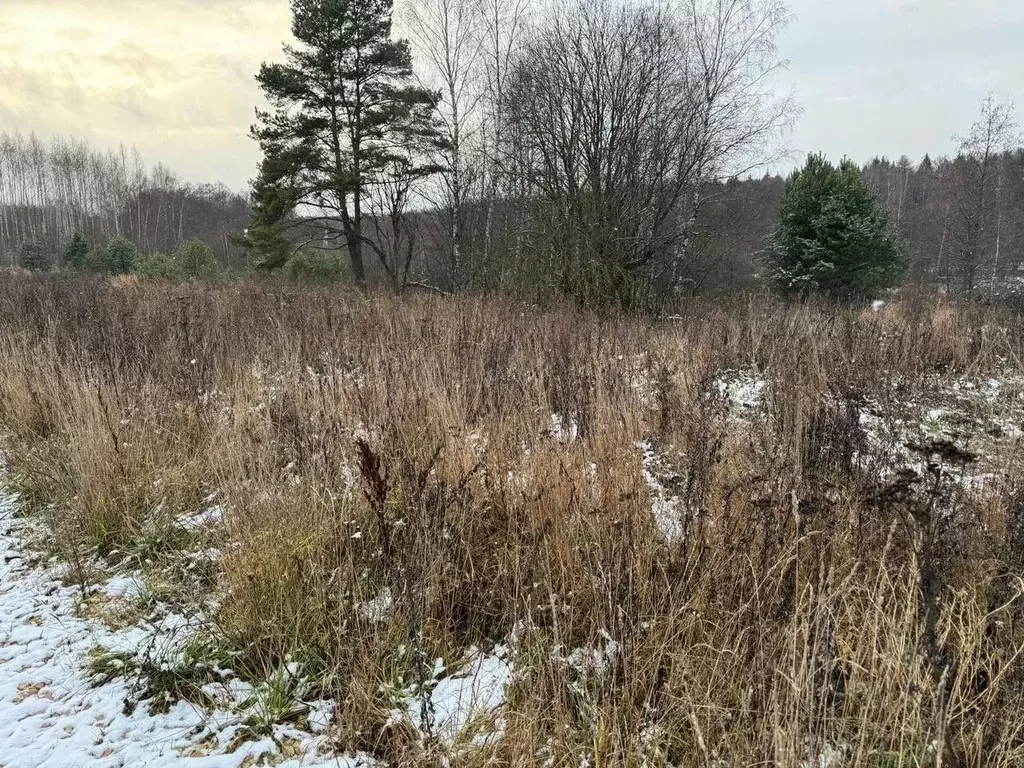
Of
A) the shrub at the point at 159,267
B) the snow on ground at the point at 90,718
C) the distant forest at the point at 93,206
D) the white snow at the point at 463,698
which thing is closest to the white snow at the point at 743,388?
the white snow at the point at 463,698

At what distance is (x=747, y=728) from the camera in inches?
56.4

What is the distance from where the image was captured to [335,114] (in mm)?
16469

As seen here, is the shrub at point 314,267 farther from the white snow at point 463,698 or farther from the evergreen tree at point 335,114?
the white snow at point 463,698

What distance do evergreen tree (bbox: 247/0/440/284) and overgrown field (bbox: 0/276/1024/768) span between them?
12999 millimetres

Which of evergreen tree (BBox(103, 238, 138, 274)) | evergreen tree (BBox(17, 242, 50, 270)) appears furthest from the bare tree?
evergreen tree (BBox(17, 242, 50, 270))

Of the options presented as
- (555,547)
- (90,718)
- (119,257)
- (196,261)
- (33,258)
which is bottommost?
(90,718)

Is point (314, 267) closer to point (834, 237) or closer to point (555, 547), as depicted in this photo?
point (834, 237)

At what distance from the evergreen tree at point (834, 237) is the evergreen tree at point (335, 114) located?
12270 mm

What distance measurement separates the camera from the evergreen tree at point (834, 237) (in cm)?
1742

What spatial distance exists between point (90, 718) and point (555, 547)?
1.72 metres

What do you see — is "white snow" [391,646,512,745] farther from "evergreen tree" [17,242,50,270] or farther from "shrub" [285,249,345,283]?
"evergreen tree" [17,242,50,270]

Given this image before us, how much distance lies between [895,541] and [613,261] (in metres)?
8.63

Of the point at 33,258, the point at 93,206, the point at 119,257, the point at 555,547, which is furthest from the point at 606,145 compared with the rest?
the point at 93,206

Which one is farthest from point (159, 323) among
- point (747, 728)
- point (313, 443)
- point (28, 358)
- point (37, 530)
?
point (747, 728)
